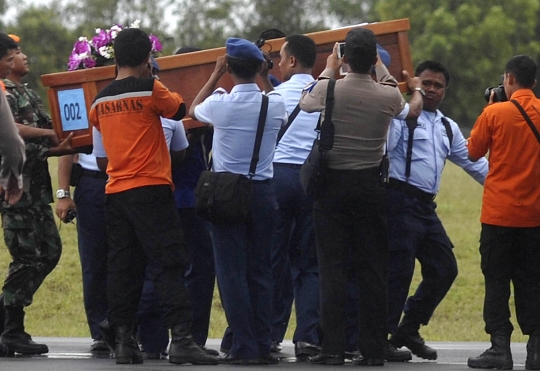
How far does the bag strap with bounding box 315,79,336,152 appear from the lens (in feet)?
25.5

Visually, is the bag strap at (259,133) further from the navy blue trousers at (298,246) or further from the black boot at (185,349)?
the black boot at (185,349)

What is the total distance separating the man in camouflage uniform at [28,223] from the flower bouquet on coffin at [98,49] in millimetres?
405

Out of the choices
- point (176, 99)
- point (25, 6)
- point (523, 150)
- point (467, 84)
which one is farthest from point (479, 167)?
point (25, 6)

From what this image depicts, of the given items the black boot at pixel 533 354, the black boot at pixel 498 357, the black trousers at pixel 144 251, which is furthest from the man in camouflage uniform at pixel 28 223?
the black boot at pixel 533 354

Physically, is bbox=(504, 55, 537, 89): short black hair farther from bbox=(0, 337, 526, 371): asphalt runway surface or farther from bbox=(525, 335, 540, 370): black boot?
bbox=(0, 337, 526, 371): asphalt runway surface

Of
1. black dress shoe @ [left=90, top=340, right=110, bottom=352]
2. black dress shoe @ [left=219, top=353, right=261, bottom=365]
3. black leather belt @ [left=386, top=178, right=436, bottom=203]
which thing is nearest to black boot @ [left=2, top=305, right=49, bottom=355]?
black dress shoe @ [left=90, top=340, right=110, bottom=352]

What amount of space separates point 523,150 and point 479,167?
3.71 ft

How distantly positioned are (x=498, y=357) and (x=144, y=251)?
2.30 m

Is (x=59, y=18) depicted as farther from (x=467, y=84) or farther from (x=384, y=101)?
(x=384, y=101)

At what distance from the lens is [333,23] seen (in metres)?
107

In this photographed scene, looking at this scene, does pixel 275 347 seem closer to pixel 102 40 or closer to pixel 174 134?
pixel 174 134

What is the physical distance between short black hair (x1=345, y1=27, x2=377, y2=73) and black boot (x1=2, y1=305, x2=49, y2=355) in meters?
2.74

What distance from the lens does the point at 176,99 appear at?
7703 mm

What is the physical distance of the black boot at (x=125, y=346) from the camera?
797cm
